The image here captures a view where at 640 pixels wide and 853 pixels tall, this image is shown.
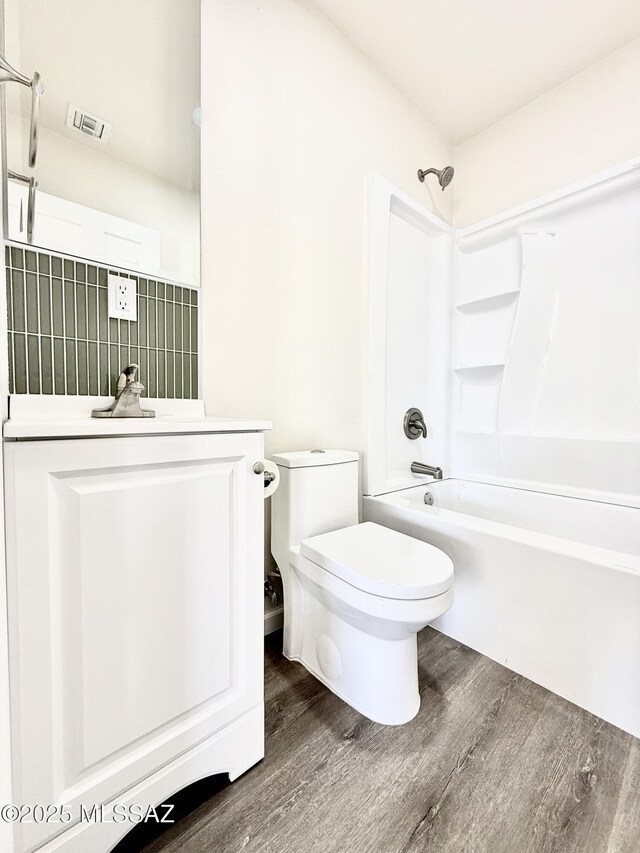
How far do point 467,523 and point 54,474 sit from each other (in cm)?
138

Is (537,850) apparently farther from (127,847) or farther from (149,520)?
(149,520)

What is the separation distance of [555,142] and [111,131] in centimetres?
214

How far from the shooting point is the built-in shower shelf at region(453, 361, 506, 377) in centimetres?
212

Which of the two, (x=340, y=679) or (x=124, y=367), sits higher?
(x=124, y=367)

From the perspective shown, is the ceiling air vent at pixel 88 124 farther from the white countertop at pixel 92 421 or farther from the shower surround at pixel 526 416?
the shower surround at pixel 526 416

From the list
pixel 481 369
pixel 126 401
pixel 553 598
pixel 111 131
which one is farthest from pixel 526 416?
pixel 111 131

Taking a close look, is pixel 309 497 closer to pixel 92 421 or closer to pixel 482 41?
pixel 92 421

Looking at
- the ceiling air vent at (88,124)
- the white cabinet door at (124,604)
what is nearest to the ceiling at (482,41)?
the ceiling air vent at (88,124)

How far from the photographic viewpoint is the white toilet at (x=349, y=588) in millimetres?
1061

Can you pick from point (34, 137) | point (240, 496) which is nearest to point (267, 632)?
point (240, 496)

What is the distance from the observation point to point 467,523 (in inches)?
58.0

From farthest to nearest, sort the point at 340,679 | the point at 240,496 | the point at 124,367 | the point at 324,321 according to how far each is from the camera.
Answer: the point at 324,321, the point at 340,679, the point at 124,367, the point at 240,496

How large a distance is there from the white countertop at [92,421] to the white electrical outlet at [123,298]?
26 cm

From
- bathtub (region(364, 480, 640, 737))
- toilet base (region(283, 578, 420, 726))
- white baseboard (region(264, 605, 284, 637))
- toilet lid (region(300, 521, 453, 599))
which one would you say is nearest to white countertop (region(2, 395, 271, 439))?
toilet lid (region(300, 521, 453, 599))
